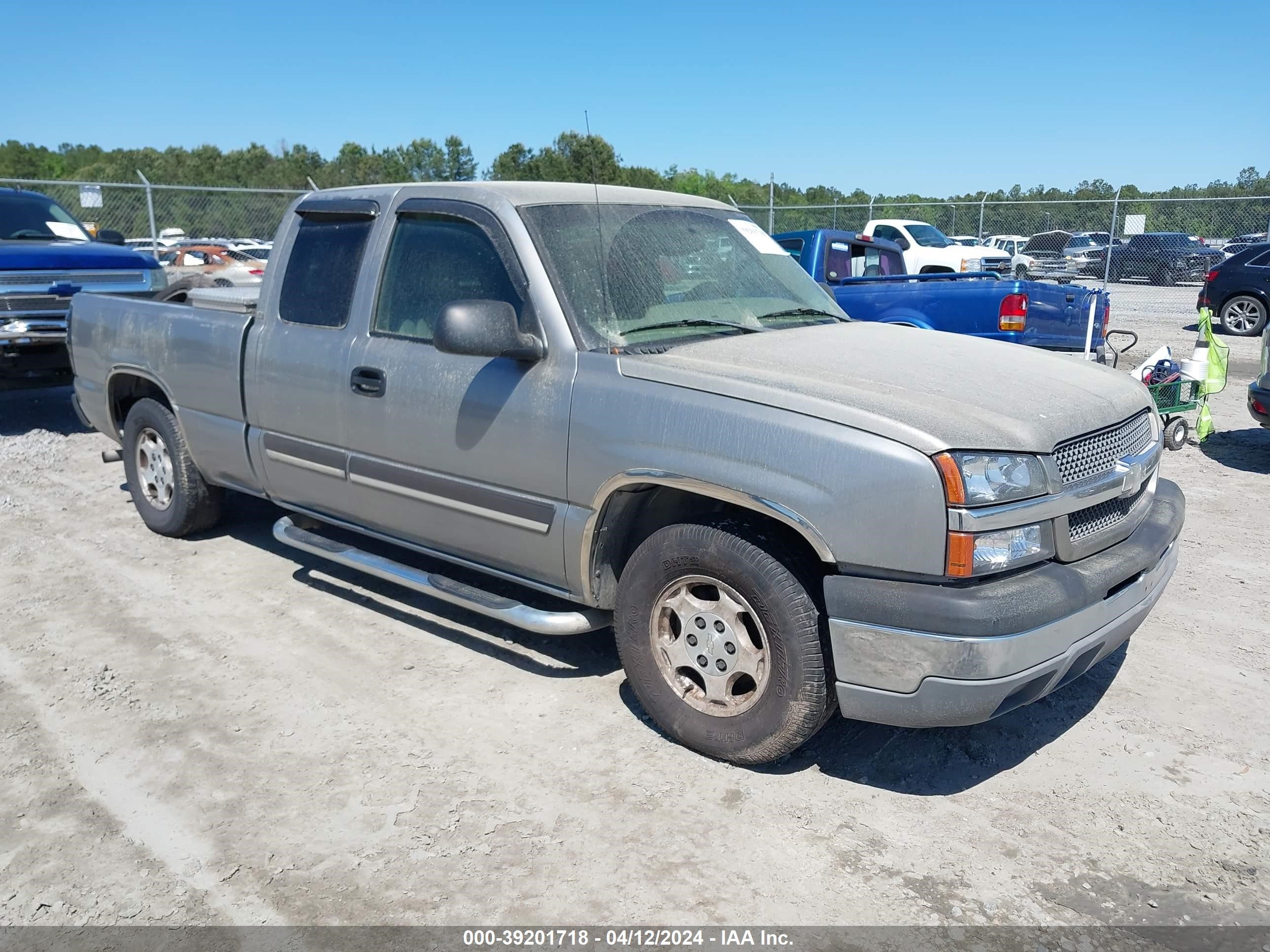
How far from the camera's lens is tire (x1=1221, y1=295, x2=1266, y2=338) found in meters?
16.2

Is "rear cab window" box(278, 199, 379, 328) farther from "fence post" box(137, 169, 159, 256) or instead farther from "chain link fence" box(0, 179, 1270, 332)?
"chain link fence" box(0, 179, 1270, 332)

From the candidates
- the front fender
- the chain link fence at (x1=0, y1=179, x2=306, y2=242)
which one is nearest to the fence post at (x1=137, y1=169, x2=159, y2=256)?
the chain link fence at (x1=0, y1=179, x2=306, y2=242)

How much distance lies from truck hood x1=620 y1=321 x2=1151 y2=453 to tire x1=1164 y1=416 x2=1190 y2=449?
4455 millimetres

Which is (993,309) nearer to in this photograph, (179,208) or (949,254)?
(949,254)

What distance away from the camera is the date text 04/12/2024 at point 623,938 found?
2.62m

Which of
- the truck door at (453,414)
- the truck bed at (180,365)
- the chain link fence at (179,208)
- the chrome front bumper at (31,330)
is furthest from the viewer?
the chain link fence at (179,208)

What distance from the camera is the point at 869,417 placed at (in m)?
2.97

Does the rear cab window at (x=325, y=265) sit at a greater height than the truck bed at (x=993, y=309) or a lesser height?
greater

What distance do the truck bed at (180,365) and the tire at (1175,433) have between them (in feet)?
22.4

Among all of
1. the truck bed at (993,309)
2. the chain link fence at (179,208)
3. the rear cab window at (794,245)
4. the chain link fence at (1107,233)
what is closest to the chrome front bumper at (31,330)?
the truck bed at (993,309)

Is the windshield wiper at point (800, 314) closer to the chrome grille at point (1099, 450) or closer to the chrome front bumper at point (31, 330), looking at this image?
the chrome grille at point (1099, 450)

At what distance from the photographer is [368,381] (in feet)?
14.0

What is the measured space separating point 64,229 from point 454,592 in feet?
27.1

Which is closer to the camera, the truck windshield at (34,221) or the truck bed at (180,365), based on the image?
the truck bed at (180,365)
